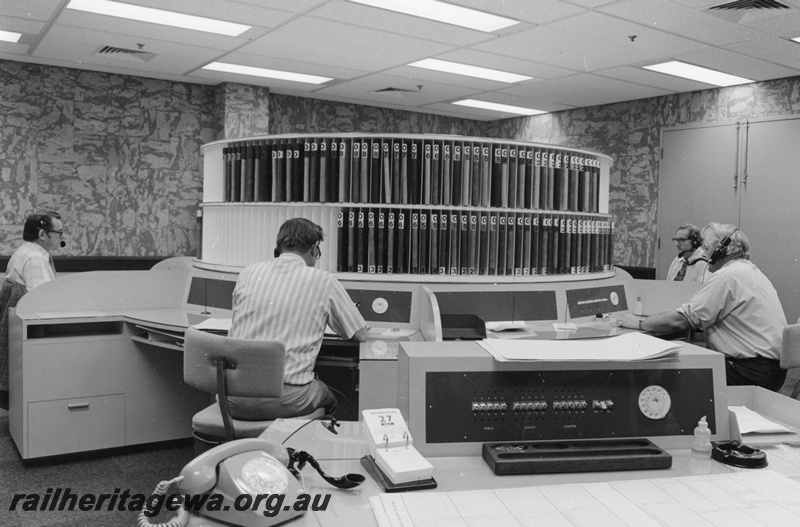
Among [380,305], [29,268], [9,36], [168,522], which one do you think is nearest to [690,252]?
[380,305]

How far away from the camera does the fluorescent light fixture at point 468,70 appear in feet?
19.1

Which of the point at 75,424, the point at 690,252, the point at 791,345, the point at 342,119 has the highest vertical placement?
the point at 342,119

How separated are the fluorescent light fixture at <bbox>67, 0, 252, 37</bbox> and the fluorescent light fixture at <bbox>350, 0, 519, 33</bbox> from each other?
114cm

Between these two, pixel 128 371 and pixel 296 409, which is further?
pixel 128 371

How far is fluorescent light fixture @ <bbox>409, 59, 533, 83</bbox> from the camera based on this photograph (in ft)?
19.1

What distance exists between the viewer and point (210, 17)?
14.8 ft

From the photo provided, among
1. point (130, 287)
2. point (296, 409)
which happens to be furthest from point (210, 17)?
point (296, 409)

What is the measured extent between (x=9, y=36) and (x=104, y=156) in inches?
61.1

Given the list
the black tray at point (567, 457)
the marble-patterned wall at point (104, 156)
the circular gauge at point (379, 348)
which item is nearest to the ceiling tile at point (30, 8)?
the marble-patterned wall at point (104, 156)

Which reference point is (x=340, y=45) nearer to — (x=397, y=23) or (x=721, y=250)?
(x=397, y=23)

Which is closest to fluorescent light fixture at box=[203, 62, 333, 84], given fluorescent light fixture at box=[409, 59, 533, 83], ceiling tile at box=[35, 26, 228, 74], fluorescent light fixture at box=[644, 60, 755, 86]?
ceiling tile at box=[35, 26, 228, 74]

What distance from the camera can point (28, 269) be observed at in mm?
3980

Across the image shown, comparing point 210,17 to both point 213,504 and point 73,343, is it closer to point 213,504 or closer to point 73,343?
point 73,343

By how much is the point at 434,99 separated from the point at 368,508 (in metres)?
6.79
